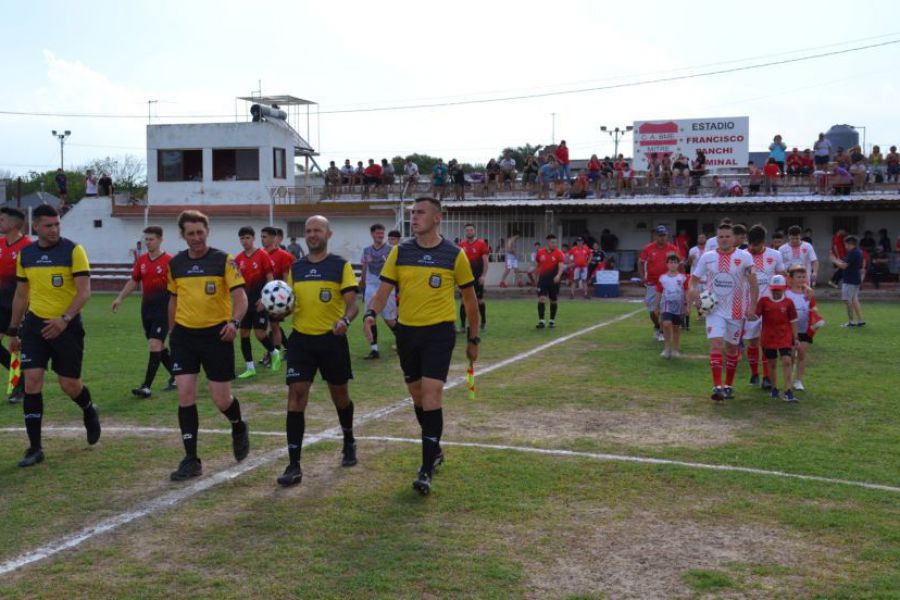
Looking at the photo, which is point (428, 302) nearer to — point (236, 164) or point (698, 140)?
point (236, 164)

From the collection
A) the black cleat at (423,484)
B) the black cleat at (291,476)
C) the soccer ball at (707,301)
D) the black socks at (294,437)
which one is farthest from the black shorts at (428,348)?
the soccer ball at (707,301)

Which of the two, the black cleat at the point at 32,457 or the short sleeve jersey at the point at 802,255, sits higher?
the short sleeve jersey at the point at 802,255

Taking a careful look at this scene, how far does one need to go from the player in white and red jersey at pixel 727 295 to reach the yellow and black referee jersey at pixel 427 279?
14.4 feet

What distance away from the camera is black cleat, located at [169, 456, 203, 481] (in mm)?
7487

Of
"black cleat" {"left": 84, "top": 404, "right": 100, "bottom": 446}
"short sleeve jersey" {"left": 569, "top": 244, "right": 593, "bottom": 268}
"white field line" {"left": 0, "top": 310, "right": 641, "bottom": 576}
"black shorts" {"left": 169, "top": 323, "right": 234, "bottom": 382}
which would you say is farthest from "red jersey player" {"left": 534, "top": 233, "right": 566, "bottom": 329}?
"black shorts" {"left": 169, "top": 323, "right": 234, "bottom": 382}

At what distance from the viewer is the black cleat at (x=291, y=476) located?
7.27 m

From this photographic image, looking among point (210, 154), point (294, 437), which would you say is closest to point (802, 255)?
point (294, 437)

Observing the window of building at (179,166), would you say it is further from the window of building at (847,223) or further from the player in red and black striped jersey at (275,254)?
the player in red and black striped jersey at (275,254)

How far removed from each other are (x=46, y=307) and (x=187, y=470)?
6.95 ft

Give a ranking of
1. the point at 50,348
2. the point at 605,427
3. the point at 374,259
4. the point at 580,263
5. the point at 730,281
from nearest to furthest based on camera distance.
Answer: the point at 50,348
the point at 605,427
the point at 730,281
the point at 374,259
the point at 580,263

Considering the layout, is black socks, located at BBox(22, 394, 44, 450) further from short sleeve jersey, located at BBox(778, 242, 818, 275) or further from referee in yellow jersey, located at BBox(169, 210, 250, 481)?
short sleeve jersey, located at BBox(778, 242, 818, 275)

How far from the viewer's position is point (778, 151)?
35.6 metres

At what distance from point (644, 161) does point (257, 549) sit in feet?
124

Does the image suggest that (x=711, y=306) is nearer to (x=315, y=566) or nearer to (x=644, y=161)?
(x=315, y=566)
